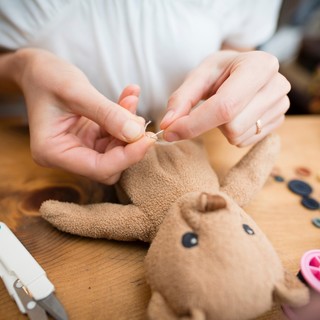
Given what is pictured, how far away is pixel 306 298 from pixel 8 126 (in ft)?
2.46

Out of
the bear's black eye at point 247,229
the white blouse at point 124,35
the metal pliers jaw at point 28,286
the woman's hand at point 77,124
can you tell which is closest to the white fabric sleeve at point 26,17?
the white blouse at point 124,35

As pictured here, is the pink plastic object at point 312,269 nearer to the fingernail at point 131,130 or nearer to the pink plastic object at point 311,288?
the pink plastic object at point 311,288

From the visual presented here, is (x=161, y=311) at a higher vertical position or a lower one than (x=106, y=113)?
lower

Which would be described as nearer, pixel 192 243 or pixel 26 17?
pixel 192 243

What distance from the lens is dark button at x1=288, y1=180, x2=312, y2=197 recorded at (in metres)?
0.65

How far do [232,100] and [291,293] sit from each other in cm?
27

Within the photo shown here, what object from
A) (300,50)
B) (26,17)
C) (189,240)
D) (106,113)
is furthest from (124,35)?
(300,50)

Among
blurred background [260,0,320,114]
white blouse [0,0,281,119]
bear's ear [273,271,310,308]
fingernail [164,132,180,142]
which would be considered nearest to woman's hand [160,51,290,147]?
fingernail [164,132,180,142]

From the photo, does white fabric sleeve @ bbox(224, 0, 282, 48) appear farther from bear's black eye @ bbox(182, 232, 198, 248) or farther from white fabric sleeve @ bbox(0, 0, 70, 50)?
bear's black eye @ bbox(182, 232, 198, 248)

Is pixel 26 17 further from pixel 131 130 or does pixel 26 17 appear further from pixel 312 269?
pixel 312 269

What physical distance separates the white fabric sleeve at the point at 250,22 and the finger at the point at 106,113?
1.68 feet

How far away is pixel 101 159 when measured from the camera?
0.50m

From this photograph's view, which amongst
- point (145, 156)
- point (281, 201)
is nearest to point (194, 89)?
point (145, 156)

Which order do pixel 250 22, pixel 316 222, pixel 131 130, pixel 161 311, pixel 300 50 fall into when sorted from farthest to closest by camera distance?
pixel 300 50 → pixel 250 22 → pixel 316 222 → pixel 131 130 → pixel 161 311
